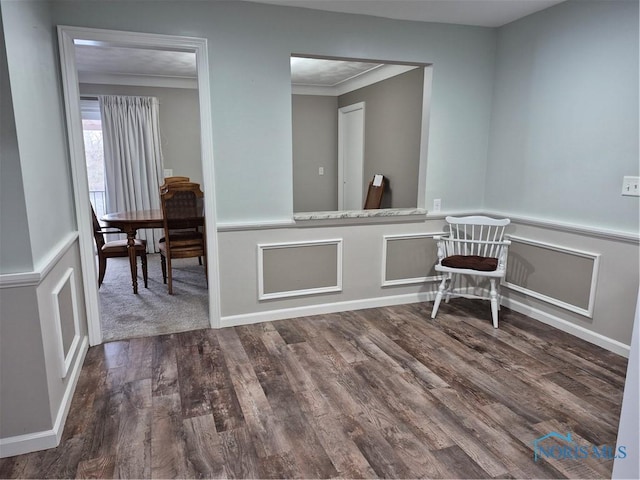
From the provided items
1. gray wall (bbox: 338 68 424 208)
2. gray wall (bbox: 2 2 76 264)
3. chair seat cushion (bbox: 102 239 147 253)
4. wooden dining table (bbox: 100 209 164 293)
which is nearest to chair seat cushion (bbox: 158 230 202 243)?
wooden dining table (bbox: 100 209 164 293)

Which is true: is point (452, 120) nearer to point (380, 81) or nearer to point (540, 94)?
point (540, 94)

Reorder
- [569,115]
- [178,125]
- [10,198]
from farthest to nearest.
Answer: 1. [178,125]
2. [569,115]
3. [10,198]

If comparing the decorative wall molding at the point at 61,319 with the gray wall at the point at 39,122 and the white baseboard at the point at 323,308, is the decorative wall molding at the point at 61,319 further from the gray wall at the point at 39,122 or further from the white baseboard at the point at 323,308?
the white baseboard at the point at 323,308

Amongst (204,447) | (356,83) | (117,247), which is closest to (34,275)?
(204,447)

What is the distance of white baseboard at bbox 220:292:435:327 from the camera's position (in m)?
3.20

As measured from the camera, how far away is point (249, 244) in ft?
10.2

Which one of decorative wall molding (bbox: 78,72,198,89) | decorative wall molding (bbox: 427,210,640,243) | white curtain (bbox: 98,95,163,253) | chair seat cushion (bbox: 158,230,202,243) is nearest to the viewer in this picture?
decorative wall molding (bbox: 427,210,640,243)

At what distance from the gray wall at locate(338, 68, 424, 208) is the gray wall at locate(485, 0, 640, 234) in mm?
809

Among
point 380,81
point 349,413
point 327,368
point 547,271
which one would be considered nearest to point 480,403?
point 349,413

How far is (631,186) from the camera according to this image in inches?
100

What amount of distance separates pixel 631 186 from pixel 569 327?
1.06m

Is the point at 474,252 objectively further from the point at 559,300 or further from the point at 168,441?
the point at 168,441

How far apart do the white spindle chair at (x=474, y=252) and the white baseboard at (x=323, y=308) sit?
0.31m

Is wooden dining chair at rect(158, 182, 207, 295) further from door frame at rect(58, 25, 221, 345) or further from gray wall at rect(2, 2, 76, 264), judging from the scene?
gray wall at rect(2, 2, 76, 264)
